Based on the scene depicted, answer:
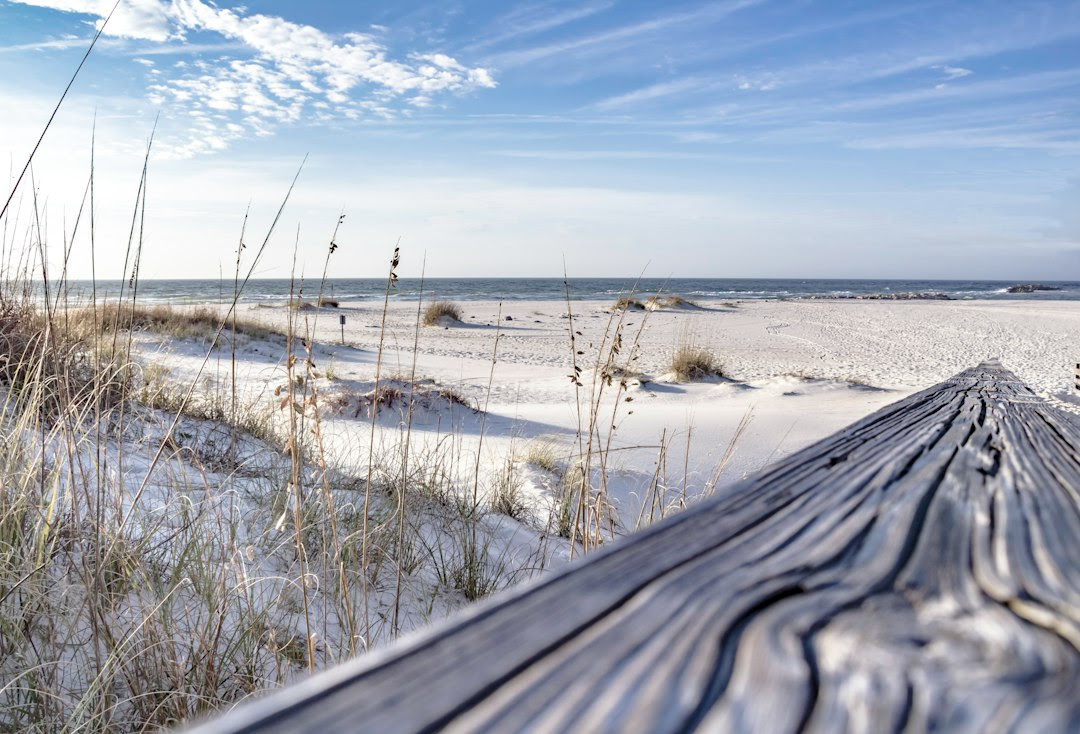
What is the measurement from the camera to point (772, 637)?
451 mm

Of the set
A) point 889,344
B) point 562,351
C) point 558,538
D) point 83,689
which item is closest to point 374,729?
point 83,689

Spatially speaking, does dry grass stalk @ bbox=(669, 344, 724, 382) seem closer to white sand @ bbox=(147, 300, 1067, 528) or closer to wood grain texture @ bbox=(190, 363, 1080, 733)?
white sand @ bbox=(147, 300, 1067, 528)

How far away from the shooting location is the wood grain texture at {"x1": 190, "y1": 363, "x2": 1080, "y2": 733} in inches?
14.2

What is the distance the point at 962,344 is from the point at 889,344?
1802 mm

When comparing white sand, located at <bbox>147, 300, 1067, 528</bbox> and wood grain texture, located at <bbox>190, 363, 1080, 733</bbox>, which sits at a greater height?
wood grain texture, located at <bbox>190, 363, 1080, 733</bbox>

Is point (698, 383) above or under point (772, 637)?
under

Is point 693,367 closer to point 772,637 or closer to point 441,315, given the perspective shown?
point 772,637

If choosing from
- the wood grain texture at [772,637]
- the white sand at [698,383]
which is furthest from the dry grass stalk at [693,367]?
the wood grain texture at [772,637]

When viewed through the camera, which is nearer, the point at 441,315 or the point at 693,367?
the point at 693,367

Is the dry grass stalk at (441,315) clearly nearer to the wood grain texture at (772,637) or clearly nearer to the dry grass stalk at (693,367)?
the dry grass stalk at (693,367)

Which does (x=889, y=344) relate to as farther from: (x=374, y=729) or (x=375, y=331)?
(x=374, y=729)

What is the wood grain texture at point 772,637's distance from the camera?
1.18 ft

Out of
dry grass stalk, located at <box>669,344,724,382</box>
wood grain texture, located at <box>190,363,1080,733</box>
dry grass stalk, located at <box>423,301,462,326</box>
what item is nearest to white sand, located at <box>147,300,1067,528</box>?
dry grass stalk, located at <box>669,344,724,382</box>

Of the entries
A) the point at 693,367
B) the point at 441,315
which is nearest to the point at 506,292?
the point at 441,315
